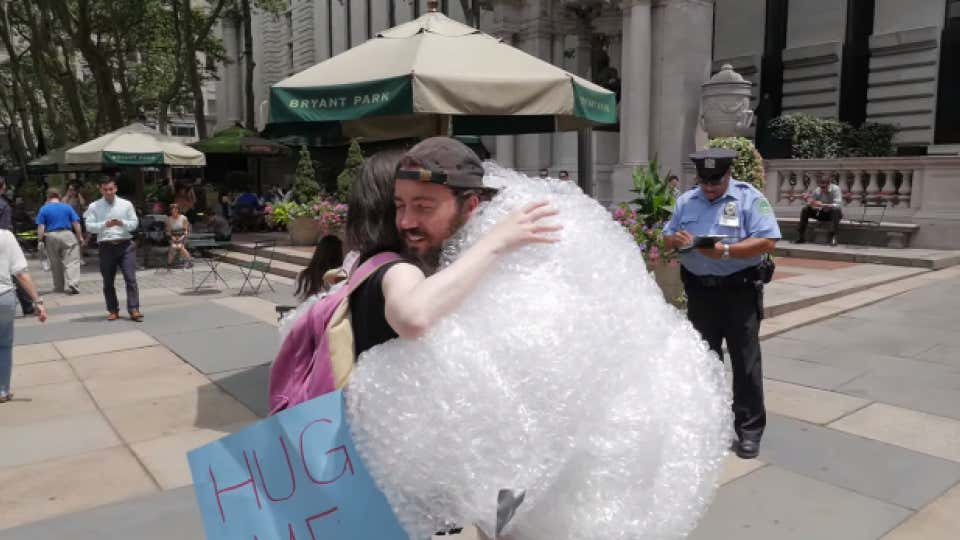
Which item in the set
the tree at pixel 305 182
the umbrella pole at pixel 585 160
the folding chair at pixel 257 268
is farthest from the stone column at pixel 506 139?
the folding chair at pixel 257 268

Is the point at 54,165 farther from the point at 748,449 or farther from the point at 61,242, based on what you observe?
the point at 748,449

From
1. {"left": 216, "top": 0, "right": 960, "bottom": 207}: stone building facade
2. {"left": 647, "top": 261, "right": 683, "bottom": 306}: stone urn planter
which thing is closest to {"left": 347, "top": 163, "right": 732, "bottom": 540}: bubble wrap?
{"left": 647, "top": 261, "right": 683, "bottom": 306}: stone urn planter

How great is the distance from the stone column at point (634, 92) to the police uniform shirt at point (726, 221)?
40.6 ft

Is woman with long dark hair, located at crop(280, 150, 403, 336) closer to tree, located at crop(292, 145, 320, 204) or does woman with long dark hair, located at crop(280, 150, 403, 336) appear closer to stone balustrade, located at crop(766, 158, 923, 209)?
stone balustrade, located at crop(766, 158, 923, 209)

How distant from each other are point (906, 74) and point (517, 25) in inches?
425

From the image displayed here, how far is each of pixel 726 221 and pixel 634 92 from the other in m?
13.5

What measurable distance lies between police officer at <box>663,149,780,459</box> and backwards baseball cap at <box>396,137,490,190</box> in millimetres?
2730

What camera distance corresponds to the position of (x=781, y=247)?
46.0 feet

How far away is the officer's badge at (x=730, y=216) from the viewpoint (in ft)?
13.8

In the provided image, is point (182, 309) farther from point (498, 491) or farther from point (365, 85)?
point (498, 491)

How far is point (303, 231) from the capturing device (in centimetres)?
1572

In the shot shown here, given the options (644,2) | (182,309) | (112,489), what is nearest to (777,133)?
(644,2)

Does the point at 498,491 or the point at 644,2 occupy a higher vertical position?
the point at 644,2

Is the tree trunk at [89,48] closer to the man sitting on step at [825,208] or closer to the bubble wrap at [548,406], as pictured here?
the man sitting on step at [825,208]
